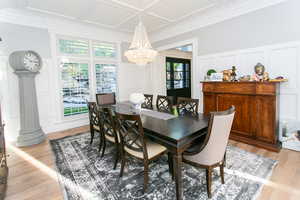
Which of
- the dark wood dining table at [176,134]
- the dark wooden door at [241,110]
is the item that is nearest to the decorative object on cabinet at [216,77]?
the dark wooden door at [241,110]

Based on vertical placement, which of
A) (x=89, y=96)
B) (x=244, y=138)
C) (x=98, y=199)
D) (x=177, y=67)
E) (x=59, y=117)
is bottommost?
(x=98, y=199)

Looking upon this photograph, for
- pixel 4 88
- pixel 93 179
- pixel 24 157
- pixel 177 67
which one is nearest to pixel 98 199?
pixel 93 179

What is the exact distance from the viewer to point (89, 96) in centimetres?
455

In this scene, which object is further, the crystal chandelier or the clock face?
the clock face

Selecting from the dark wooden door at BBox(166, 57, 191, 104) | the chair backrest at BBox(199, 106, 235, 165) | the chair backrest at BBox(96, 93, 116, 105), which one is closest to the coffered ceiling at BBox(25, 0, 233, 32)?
the chair backrest at BBox(96, 93, 116, 105)

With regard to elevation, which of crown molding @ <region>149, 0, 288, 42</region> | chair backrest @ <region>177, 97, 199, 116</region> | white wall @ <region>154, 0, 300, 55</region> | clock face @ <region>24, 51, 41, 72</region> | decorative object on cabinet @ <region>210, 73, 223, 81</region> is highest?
crown molding @ <region>149, 0, 288, 42</region>

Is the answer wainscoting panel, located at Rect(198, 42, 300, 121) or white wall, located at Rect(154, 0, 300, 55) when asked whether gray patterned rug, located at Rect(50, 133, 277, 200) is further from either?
white wall, located at Rect(154, 0, 300, 55)

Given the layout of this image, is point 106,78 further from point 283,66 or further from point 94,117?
point 283,66

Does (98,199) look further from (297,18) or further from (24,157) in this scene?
(297,18)

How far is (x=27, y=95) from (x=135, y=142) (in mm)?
2982

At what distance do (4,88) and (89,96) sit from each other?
1.87 m

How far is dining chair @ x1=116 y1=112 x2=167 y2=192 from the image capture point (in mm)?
1664

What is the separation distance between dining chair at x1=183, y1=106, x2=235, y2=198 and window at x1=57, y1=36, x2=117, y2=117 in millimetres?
3747

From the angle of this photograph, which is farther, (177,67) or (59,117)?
(177,67)
